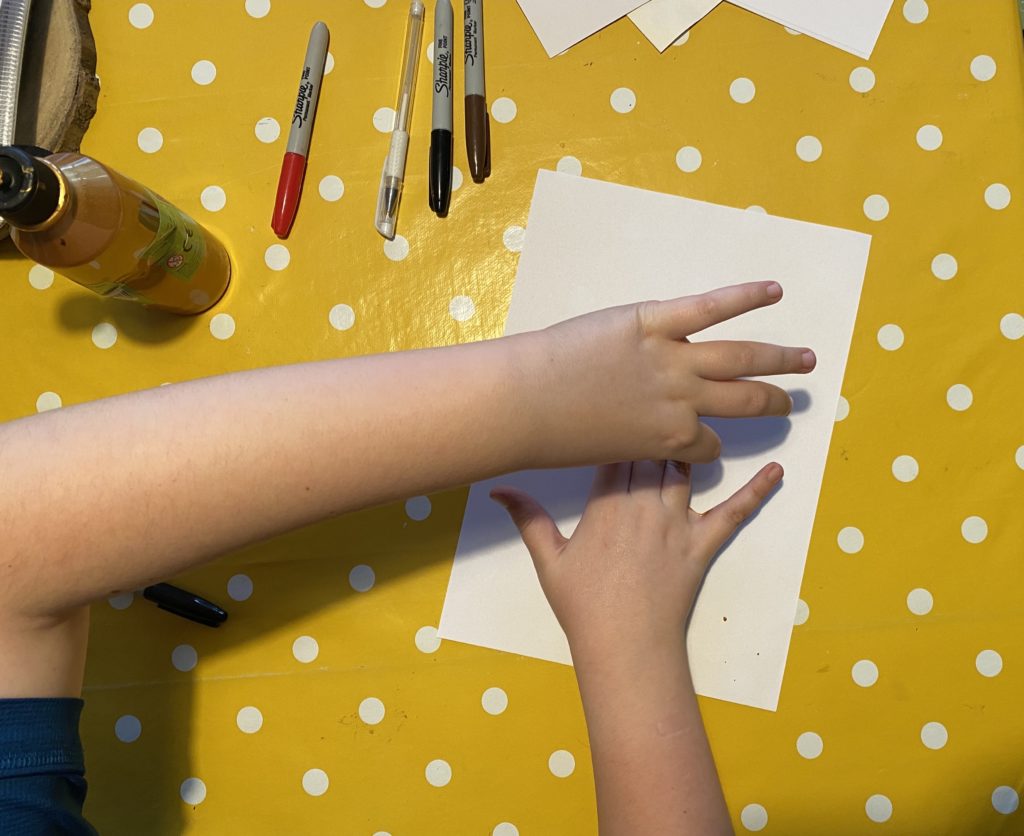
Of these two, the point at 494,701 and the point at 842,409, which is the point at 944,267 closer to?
the point at 842,409

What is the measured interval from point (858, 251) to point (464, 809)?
1.63ft

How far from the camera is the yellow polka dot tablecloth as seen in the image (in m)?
0.57

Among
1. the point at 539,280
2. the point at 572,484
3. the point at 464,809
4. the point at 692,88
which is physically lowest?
the point at 464,809

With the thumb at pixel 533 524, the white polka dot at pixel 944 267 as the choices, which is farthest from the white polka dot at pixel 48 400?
the white polka dot at pixel 944 267

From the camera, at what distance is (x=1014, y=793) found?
553 mm

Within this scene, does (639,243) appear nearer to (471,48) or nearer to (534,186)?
(534,186)

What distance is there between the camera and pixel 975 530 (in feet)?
1.90

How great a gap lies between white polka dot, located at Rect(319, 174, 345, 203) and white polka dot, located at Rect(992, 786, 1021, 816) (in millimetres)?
636

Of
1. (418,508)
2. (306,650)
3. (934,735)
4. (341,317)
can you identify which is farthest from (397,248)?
(934,735)

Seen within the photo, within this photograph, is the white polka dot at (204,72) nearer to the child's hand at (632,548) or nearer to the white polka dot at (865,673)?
the child's hand at (632,548)

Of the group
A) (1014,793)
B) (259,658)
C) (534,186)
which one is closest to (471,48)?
(534,186)

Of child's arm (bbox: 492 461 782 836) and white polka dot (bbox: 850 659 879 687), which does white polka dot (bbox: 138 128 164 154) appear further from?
white polka dot (bbox: 850 659 879 687)

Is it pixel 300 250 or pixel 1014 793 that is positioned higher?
pixel 300 250

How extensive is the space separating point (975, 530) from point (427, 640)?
1.32 ft
